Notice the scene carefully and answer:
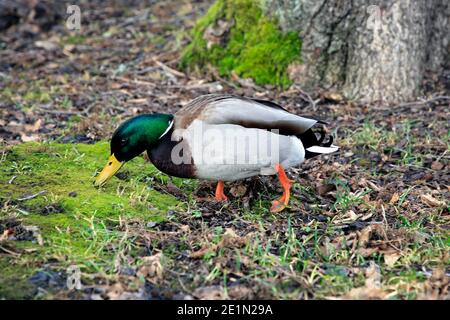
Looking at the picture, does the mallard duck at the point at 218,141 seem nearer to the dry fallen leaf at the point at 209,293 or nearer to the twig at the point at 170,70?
the dry fallen leaf at the point at 209,293

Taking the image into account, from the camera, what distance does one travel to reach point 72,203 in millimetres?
4562

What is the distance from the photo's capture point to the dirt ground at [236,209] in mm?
3754

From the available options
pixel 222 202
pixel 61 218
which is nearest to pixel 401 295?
pixel 222 202

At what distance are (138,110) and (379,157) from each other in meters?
2.29

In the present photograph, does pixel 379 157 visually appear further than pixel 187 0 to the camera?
No

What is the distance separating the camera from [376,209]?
487cm

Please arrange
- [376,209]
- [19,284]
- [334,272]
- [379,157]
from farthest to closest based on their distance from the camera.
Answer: [379,157] → [376,209] → [334,272] → [19,284]

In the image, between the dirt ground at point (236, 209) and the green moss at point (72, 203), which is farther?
the green moss at point (72, 203)

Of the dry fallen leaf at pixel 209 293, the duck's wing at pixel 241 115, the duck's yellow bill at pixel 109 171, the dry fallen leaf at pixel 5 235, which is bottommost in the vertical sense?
the dry fallen leaf at pixel 209 293

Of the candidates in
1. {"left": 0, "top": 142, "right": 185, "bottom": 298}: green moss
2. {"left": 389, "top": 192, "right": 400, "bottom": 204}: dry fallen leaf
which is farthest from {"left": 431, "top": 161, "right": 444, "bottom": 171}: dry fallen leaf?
{"left": 0, "top": 142, "right": 185, "bottom": 298}: green moss

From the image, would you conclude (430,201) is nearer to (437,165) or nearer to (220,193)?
(437,165)

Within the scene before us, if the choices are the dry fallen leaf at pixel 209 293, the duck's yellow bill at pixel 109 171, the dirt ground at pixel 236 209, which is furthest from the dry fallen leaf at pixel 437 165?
the dry fallen leaf at pixel 209 293

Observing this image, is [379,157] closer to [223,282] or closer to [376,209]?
[376,209]

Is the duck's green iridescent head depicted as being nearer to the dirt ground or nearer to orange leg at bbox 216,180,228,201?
the dirt ground
